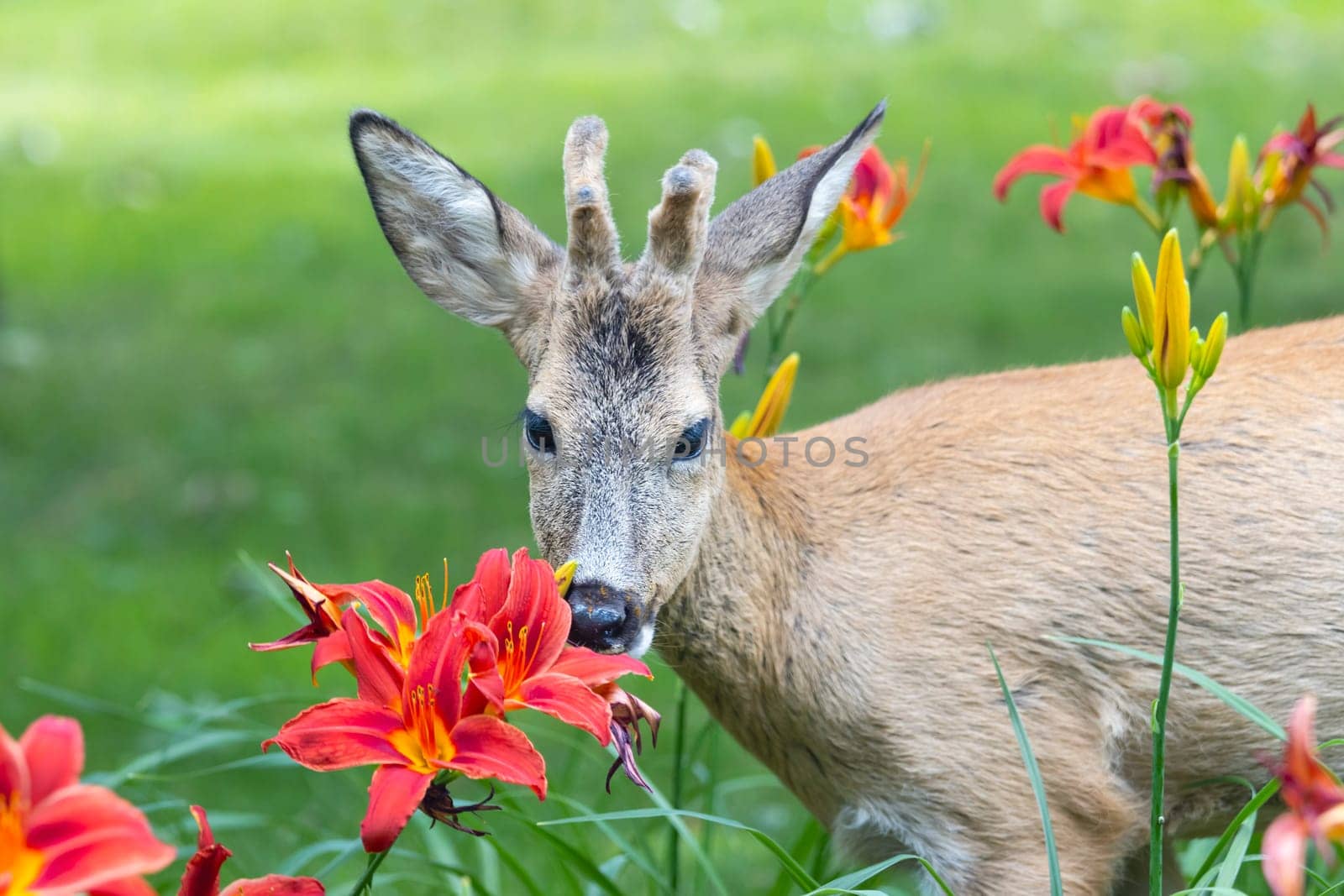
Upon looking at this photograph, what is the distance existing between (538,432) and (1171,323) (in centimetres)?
138

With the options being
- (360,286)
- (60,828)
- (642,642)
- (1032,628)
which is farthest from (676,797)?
(360,286)

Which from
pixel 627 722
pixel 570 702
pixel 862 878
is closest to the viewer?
pixel 570 702

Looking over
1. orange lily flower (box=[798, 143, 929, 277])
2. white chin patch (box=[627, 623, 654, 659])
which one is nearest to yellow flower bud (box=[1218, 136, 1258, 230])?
orange lily flower (box=[798, 143, 929, 277])

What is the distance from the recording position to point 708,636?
3.30 metres

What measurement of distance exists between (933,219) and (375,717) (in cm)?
845

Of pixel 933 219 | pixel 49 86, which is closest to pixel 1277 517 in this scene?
pixel 933 219

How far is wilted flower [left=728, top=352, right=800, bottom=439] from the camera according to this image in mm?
3479

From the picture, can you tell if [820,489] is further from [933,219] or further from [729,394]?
[933,219]

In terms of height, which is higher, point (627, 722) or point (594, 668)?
point (594, 668)

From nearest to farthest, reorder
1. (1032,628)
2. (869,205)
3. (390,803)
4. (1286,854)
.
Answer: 1. (1286,854)
2. (390,803)
3. (1032,628)
4. (869,205)

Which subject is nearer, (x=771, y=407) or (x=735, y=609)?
(x=735, y=609)

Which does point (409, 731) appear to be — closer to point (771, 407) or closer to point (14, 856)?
point (14, 856)

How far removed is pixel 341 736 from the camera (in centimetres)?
198

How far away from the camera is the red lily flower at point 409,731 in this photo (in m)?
1.90
